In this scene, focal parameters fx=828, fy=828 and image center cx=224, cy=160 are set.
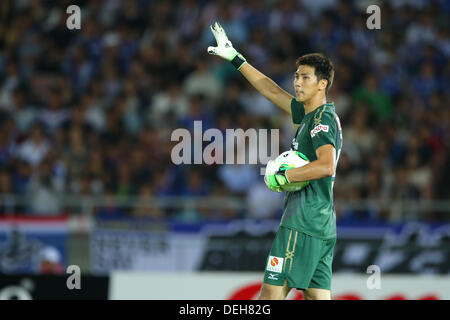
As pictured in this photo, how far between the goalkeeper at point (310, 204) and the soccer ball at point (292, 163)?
55 millimetres

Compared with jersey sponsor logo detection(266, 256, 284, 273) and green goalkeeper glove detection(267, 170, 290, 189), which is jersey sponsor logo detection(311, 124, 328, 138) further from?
jersey sponsor logo detection(266, 256, 284, 273)

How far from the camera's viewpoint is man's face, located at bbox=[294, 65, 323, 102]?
5.90 metres

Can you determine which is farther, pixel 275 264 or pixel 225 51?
pixel 225 51

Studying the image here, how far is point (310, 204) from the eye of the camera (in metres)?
5.82

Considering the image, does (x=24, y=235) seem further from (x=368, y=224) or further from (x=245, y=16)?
(x=245, y=16)

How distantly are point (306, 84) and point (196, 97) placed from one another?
737cm

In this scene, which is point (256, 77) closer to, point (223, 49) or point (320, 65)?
point (223, 49)

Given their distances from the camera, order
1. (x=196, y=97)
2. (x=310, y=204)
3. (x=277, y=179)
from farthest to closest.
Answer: (x=196, y=97), (x=310, y=204), (x=277, y=179)

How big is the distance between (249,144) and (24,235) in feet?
11.2

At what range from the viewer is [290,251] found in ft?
18.9

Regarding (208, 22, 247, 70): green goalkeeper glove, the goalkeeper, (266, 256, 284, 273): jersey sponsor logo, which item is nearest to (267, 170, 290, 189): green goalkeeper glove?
the goalkeeper

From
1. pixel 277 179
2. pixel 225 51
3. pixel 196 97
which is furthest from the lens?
pixel 196 97

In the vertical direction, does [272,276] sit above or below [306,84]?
below

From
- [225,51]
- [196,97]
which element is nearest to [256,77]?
[225,51]
